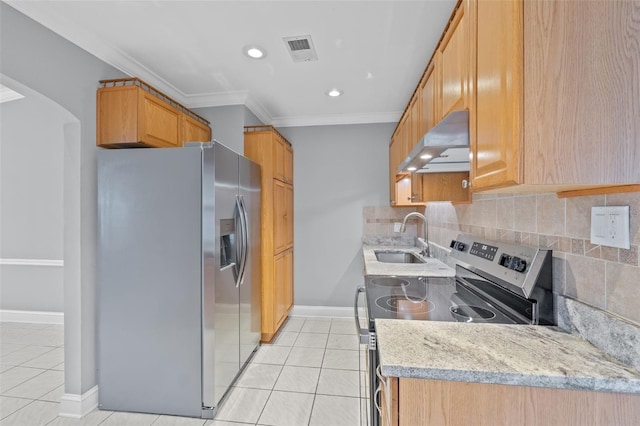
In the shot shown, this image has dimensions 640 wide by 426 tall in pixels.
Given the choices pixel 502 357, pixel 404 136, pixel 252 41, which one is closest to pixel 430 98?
pixel 404 136

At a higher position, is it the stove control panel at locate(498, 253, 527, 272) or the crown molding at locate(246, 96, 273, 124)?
the crown molding at locate(246, 96, 273, 124)

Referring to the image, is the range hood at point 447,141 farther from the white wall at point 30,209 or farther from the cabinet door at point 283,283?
the white wall at point 30,209

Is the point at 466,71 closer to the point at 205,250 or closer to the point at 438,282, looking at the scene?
the point at 438,282

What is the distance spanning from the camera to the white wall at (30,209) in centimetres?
338

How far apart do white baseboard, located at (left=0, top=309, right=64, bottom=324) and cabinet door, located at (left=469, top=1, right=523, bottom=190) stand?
15.2 feet

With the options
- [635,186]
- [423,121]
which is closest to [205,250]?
[423,121]

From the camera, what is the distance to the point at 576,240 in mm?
1012

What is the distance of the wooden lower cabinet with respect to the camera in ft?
2.42

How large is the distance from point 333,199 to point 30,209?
144 inches

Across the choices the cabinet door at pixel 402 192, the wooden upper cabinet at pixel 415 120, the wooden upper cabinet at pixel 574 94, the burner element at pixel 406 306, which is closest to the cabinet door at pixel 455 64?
the wooden upper cabinet at pixel 574 94

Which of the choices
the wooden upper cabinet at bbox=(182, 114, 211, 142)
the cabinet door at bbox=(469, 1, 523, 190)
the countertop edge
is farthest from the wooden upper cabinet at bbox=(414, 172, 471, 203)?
the wooden upper cabinet at bbox=(182, 114, 211, 142)

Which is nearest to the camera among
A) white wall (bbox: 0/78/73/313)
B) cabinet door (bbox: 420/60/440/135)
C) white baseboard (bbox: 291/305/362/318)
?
cabinet door (bbox: 420/60/440/135)

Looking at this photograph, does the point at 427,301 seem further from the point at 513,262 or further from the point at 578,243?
the point at 578,243

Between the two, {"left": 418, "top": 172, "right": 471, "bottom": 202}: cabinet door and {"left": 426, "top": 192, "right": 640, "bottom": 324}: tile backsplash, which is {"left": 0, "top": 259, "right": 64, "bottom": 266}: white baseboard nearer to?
{"left": 418, "top": 172, "right": 471, "bottom": 202}: cabinet door
